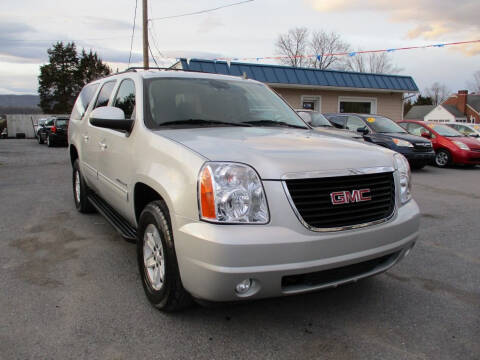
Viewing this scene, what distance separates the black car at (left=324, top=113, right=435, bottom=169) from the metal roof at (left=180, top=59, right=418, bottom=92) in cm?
584

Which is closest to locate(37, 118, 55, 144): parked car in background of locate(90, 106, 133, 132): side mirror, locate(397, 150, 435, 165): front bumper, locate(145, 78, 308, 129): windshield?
locate(397, 150, 435, 165): front bumper

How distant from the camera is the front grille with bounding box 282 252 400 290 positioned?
2.39 meters

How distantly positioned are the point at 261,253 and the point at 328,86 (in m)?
17.9

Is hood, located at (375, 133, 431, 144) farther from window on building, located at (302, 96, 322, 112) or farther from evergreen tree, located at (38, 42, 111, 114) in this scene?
evergreen tree, located at (38, 42, 111, 114)

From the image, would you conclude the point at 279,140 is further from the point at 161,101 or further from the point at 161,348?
the point at 161,348

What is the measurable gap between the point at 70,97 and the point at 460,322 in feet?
180

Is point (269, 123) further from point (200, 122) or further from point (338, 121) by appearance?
point (338, 121)

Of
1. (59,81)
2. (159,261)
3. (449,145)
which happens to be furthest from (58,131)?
(59,81)

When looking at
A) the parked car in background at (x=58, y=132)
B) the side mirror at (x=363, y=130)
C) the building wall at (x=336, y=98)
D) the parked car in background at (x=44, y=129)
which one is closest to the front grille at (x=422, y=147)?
the side mirror at (x=363, y=130)

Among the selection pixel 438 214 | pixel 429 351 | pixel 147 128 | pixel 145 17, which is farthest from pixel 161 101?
pixel 145 17

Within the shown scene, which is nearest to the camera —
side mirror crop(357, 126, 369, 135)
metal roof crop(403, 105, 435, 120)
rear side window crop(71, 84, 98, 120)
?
rear side window crop(71, 84, 98, 120)

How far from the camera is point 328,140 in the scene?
10.1 ft

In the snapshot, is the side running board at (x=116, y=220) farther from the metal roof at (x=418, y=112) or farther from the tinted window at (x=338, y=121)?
the metal roof at (x=418, y=112)

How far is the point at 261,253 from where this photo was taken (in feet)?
7.24
